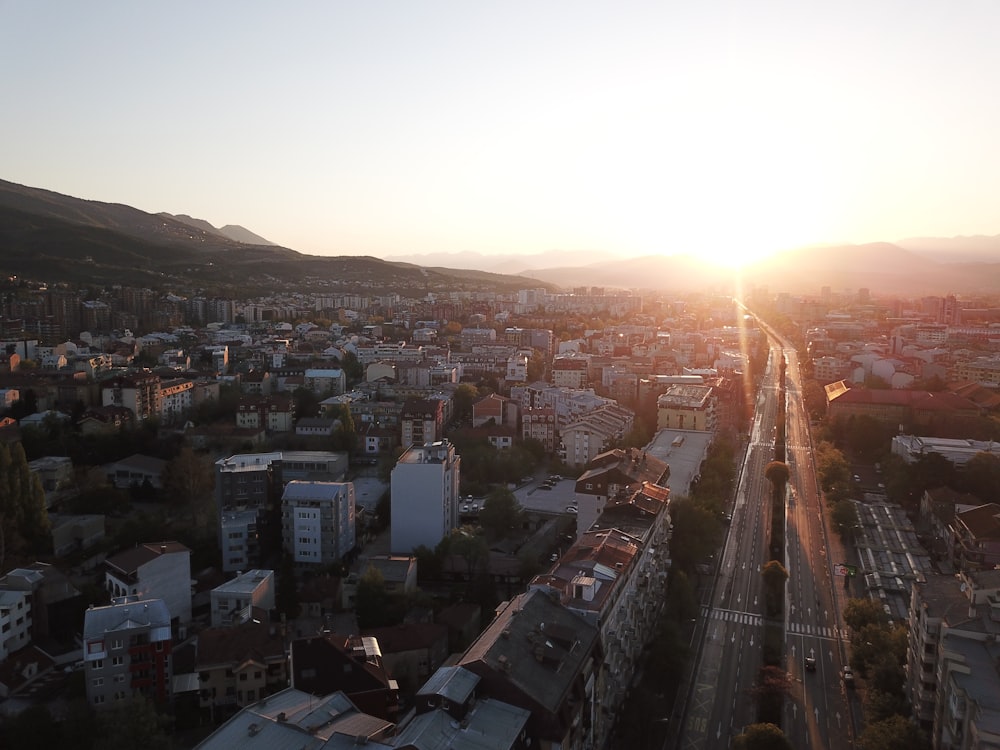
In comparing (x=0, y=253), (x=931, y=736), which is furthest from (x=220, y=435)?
(x=0, y=253)

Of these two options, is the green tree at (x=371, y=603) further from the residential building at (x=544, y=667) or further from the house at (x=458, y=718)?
the house at (x=458, y=718)

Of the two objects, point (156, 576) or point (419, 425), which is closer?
point (156, 576)

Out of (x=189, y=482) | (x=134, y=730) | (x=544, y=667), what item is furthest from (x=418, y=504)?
(x=544, y=667)

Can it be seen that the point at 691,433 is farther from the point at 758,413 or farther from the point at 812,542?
the point at 758,413

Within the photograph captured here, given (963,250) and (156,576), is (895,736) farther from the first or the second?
(963,250)

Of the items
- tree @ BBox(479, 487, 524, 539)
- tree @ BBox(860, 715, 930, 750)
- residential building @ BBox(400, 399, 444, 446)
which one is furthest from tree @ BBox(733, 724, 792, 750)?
residential building @ BBox(400, 399, 444, 446)

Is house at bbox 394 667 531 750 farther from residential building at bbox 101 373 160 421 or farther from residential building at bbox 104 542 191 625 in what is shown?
residential building at bbox 101 373 160 421
